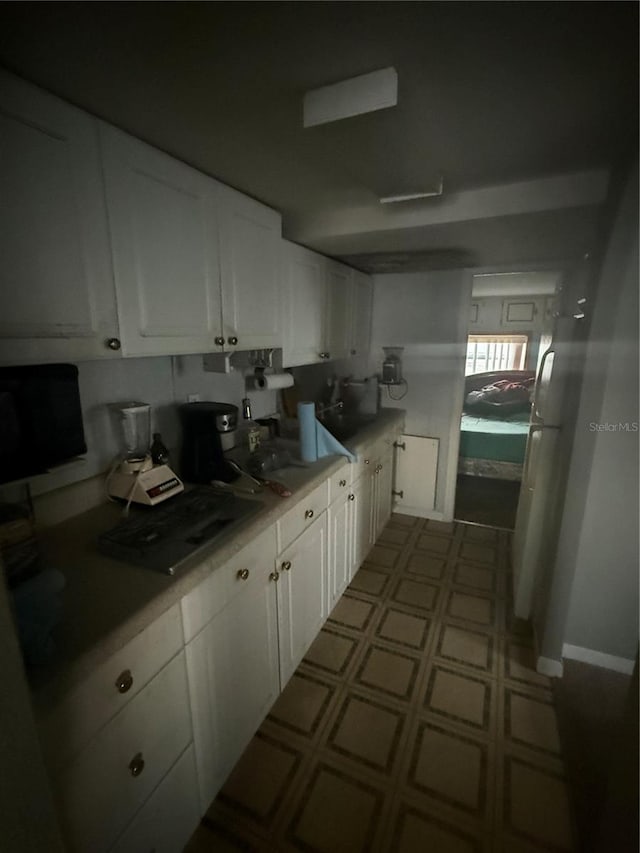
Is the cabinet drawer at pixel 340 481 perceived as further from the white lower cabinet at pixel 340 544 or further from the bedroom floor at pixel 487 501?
the bedroom floor at pixel 487 501

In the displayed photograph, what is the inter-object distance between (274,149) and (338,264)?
49.0 inches

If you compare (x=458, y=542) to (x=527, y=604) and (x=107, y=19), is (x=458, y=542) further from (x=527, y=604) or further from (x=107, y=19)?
(x=107, y=19)

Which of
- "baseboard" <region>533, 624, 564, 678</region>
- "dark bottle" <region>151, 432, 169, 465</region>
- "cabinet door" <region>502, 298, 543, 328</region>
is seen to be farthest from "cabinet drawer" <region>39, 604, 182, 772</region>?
"cabinet door" <region>502, 298, 543, 328</region>

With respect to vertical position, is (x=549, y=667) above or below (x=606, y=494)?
below

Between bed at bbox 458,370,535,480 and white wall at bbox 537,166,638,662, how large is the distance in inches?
77.7

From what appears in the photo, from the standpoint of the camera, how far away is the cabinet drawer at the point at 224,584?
101 centimetres

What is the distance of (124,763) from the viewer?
0.84m

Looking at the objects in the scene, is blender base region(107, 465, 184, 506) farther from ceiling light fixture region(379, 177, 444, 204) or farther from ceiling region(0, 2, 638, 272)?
ceiling light fixture region(379, 177, 444, 204)

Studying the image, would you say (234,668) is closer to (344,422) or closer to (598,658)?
(598,658)

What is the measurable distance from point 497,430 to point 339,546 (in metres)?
2.51

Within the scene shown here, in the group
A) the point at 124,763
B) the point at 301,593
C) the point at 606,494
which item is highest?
the point at 606,494

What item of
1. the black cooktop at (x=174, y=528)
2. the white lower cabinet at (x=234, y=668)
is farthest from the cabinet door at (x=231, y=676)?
the black cooktop at (x=174, y=528)

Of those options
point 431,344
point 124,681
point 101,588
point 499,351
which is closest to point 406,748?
point 124,681

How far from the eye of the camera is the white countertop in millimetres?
713
